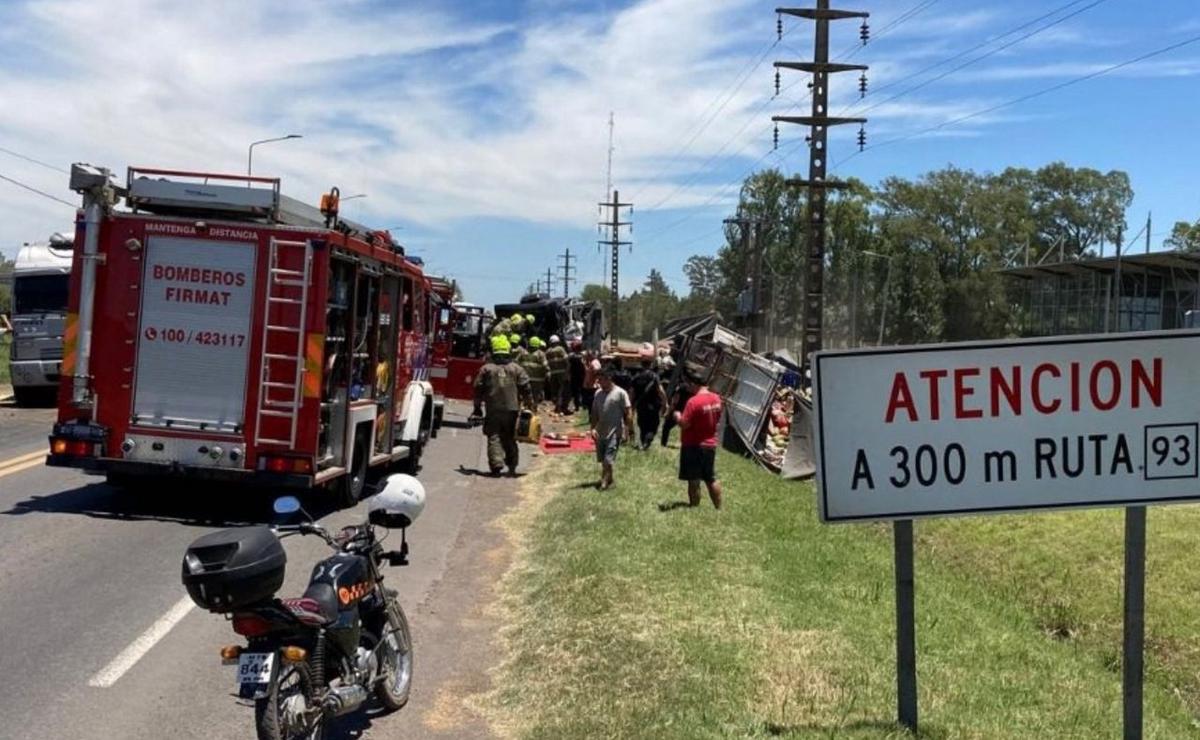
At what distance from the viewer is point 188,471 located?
35.4ft

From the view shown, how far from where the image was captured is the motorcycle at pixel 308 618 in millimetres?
4516

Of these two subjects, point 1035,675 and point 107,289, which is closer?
point 1035,675

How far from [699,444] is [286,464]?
4.40 m

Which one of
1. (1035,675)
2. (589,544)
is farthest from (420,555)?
(1035,675)

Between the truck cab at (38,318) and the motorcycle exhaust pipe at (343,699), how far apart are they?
60.0 feet

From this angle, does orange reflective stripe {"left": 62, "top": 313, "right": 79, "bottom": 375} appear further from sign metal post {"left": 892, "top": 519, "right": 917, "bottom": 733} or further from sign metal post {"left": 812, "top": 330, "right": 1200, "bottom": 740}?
sign metal post {"left": 892, "top": 519, "right": 917, "bottom": 733}

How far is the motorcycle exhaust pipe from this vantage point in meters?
5.12

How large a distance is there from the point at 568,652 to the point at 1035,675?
2.76 meters

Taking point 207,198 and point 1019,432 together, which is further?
point 207,198

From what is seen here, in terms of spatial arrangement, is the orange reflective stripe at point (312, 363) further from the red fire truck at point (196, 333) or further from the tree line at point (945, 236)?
the tree line at point (945, 236)

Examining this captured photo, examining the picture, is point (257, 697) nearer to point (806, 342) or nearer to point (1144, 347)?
point (1144, 347)

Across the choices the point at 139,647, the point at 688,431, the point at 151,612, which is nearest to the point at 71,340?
the point at 151,612

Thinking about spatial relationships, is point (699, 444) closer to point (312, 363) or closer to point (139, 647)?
point (312, 363)

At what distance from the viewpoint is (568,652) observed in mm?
6984
